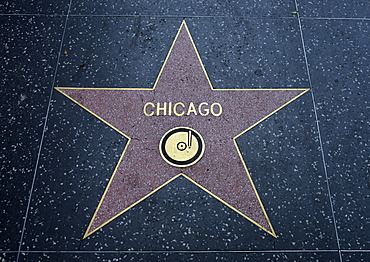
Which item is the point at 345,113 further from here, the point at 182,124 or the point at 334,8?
the point at 182,124

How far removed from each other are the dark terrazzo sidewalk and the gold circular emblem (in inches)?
5.0

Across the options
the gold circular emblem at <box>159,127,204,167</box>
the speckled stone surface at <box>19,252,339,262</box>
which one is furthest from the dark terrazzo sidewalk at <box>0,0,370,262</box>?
the gold circular emblem at <box>159,127,204,167</box>

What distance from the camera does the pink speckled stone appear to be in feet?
5.37

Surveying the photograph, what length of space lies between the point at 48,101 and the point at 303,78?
1.59 meters

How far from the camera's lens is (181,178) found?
5.50ft

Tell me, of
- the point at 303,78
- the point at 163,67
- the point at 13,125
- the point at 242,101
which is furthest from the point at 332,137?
the point at 13,125

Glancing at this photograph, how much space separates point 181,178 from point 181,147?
18cm

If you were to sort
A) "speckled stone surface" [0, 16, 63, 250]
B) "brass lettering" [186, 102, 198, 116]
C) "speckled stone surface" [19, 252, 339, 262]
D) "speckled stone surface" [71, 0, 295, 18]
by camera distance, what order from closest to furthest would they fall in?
"speckled stone surface" [19, 252, 339, 262] → "speckled stone surface" [0, 16, 63, 250] → "brass lettering" [186, 102, 198, 116] → "speckled stone surface" [71, 0, 295, 18]

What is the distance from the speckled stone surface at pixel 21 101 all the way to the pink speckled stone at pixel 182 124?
222mm

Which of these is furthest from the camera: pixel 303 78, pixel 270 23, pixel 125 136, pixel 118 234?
pixel 270 23

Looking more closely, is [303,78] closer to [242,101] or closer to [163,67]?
[242,101]

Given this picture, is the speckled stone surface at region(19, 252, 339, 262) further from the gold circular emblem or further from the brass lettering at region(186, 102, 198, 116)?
the brass lettering at region(186, 102, 198, 116)

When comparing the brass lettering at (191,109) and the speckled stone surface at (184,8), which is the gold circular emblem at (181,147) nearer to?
the brass lettering at (191,109)

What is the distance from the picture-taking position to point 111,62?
1.96m
